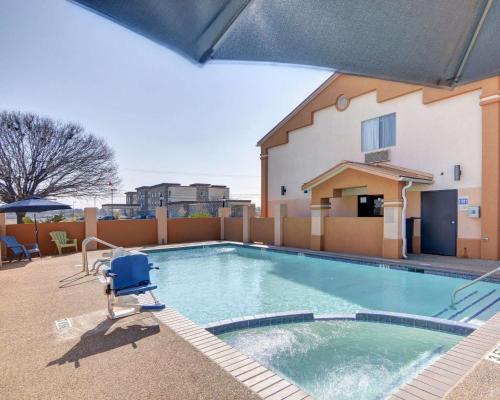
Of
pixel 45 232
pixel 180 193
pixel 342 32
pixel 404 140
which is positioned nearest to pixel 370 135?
pixel 404 140

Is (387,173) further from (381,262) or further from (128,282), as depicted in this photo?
(128,282)

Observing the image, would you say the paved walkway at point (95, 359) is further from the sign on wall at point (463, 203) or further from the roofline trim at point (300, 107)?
the roofline trim at point (300, 107)

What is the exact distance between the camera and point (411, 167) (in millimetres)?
12523

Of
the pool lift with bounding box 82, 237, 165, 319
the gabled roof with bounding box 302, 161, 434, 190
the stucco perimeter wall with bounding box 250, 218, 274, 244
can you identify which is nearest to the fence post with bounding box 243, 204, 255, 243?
the stucco perimeter wall with bounding box 250, 218, 274, 244

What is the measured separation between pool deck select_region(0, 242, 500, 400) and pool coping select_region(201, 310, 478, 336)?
0.74 meters

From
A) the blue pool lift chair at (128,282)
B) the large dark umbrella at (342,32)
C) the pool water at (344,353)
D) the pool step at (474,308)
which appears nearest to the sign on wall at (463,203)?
the pool step at (474,308)

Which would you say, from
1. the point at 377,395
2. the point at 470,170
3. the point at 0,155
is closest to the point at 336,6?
the point at 377,395

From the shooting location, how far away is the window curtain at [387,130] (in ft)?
43.7

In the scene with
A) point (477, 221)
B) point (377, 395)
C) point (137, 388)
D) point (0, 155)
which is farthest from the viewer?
point (0, 155)

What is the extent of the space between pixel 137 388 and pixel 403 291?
740 centimetres

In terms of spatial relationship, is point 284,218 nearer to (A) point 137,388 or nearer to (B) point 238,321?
(B) point 238,321

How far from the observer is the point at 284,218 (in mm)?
15383

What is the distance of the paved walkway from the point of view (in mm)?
2799

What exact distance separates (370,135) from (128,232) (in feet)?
42.4
